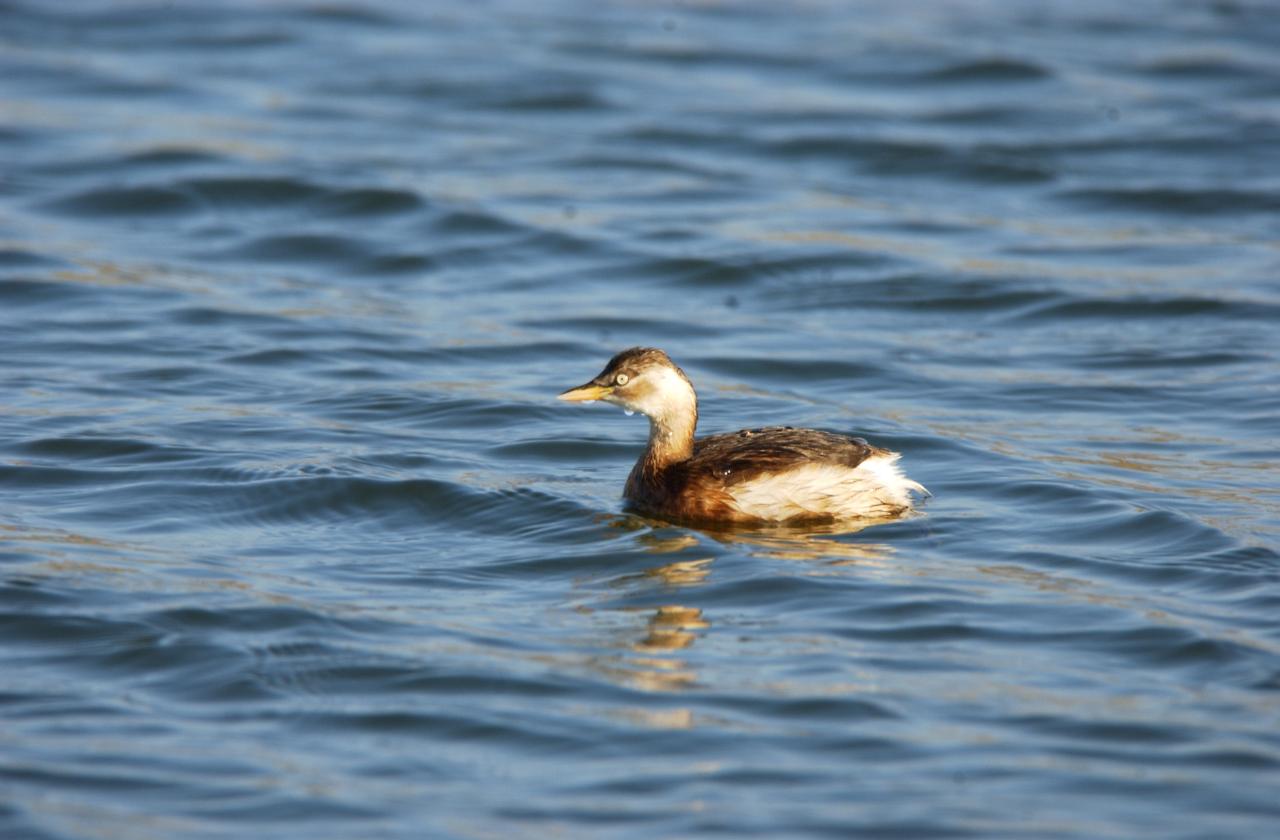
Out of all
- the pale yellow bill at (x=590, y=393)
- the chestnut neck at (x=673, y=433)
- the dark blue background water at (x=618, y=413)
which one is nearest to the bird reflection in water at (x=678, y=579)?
the dark blue background water at (x=618, y=413)

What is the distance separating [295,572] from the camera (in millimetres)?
8016

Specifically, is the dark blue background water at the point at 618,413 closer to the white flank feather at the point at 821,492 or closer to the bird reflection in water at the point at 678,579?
the bird reflection in water at the point at 678,579

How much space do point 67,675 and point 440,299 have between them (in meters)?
6.82

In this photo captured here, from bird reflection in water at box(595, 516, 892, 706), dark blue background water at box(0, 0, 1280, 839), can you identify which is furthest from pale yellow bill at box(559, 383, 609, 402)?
bird reflection in water at box(595, 516, 892, 706)

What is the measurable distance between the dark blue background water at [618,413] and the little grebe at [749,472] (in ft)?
0.61

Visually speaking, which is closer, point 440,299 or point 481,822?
point 481,822

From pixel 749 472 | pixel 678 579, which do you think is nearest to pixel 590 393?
pixel 749 472

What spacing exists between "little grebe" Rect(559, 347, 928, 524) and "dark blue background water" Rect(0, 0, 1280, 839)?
0.18 m

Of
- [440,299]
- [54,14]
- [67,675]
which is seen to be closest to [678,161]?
[440,299]

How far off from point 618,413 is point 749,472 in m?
2.79

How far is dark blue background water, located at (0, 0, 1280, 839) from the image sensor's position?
247 inches

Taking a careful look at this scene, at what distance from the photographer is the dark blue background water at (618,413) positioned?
6.27 m

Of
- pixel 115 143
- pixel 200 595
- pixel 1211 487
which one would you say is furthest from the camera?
pixel 115 143

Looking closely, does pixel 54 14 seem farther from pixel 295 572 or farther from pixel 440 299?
pixel 295 572
